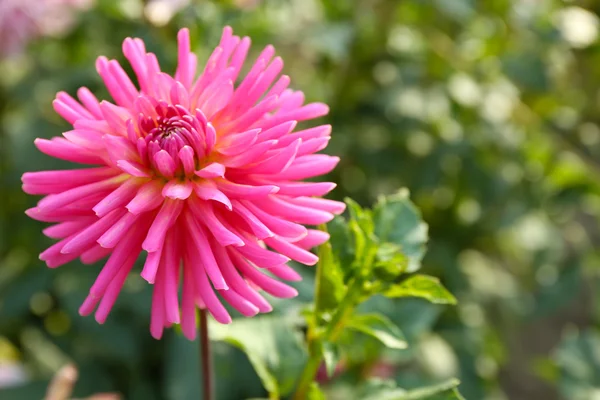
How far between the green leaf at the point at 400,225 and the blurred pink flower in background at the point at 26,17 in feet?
4.71

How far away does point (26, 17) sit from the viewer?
6.68ft

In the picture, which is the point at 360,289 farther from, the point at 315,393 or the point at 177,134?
the point at 177,134

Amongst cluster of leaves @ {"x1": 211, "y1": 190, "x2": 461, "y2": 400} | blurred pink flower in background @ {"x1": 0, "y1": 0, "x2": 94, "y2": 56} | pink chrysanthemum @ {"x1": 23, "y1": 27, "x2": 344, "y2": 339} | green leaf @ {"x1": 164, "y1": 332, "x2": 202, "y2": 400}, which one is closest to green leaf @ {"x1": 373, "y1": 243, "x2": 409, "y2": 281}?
cluster of leaves @ {"x1": 211, "y1": 190, "x2": 461, "y2": 400}

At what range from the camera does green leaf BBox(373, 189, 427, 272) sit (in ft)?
3.08

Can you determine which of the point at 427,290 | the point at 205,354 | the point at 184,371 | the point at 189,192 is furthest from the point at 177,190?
the point at 184,371

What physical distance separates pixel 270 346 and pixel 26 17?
4.61 ft

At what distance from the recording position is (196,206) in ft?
2.45

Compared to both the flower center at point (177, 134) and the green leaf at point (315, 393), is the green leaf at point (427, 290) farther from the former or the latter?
the flower center at point (177, 134)

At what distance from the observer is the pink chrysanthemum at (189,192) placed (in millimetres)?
715

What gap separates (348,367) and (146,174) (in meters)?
0.92

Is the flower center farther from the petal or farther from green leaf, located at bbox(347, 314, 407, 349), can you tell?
green leaf, located at bbox(347, 314, 407, 349)

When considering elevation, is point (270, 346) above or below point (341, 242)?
below

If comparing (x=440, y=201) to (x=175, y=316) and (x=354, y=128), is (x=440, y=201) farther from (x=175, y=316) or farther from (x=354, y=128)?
(x=175, y=316)

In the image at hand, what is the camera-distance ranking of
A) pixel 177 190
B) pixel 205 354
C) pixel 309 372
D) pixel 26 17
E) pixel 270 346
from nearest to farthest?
pixel 177 190 → pixel 205 354 → pixel 309 372 → pixel 270 346 → pixel 26 17
